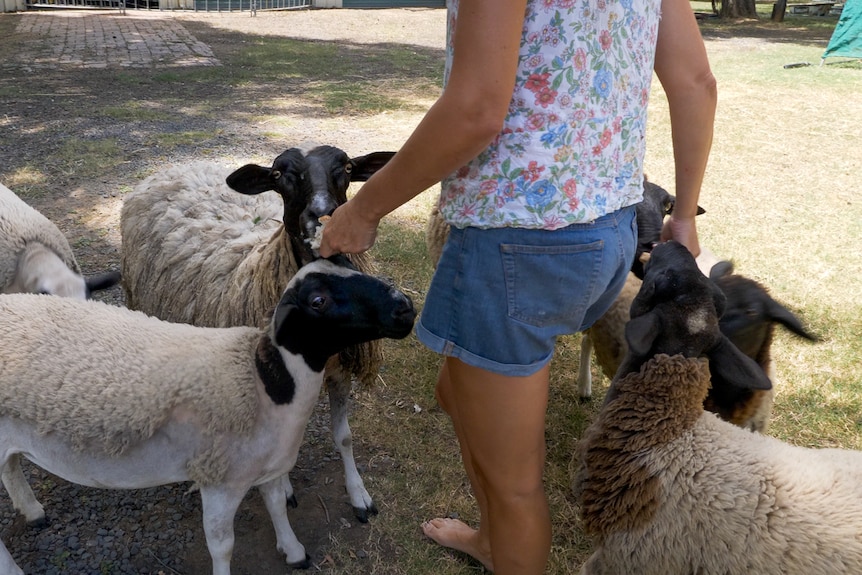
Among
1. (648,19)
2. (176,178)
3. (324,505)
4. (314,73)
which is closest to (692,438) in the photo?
(648,19)

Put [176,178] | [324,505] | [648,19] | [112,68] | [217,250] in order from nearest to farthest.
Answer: [648,19] < [324,505] < [217,250] < [176,178] < [112,68]

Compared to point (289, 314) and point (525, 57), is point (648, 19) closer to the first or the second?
point (525, 57)

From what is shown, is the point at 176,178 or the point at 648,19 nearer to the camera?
the point at 648,19

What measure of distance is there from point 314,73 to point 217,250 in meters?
9.62

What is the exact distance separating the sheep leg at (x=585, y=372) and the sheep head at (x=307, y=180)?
64.9 inches

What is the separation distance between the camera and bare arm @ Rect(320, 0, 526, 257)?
1260 millimetres

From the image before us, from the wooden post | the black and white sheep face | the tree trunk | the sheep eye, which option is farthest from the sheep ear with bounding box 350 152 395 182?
the wooden post

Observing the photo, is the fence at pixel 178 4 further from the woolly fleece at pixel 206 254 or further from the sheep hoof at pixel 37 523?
the sheep hoof at pixel 37 523

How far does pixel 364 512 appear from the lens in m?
3.05

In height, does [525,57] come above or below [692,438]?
above

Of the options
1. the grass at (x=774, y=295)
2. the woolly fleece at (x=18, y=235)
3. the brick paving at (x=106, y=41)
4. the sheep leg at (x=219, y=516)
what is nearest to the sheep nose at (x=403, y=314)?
the sheep leg at (x=219, y=516)

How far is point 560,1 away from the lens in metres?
1.37

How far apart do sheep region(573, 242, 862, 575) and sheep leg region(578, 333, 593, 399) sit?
1.55 metres

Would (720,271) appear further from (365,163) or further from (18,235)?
(18,235)
